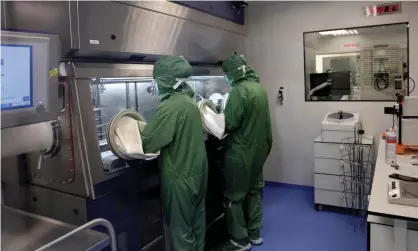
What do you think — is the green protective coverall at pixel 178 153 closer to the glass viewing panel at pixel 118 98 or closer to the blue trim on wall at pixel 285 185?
the glass viewing panel at pixel 118 98

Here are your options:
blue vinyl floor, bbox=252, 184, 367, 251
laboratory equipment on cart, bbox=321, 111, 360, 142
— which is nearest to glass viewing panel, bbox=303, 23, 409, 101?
laboratory equipment on cart, bbox=321, 111, 360, 142

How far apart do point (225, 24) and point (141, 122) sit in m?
1.73

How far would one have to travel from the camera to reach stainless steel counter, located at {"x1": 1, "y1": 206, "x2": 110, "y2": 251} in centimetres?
139

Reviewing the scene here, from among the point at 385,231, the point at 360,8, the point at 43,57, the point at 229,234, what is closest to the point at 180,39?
the point at 43,57

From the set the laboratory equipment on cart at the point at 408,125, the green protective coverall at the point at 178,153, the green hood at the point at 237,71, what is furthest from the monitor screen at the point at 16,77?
the laboratory equipment on cart at the point at 408,125

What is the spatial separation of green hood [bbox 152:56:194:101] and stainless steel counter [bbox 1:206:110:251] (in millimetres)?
968

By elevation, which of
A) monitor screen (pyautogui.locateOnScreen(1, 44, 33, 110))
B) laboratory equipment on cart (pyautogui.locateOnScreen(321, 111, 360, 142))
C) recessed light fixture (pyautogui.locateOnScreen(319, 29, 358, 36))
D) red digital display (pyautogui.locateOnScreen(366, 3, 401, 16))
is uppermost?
red digital display (pyautogui.locateOnScreen(366, 3, 401, 16))

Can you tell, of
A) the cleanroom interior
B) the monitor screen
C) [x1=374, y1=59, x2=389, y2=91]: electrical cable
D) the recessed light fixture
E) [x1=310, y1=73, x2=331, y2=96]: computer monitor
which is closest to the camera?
the monitor screen

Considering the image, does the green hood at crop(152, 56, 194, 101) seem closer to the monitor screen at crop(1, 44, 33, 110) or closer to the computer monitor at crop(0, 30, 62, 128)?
the computer monitor at crop(0, 30, 62, 128)

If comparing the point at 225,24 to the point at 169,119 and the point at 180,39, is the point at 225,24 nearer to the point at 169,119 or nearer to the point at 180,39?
the point at 180,39

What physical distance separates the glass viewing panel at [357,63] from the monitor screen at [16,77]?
130 inches

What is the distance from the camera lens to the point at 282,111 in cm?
421

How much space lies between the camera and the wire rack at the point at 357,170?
3.35m

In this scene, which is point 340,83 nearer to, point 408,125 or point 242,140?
point 408,125
